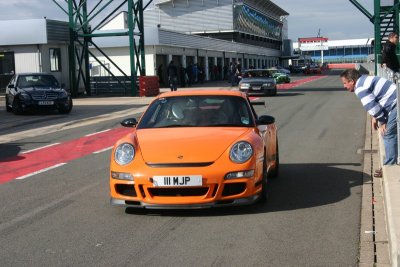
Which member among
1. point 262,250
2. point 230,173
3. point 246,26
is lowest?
point 262,250

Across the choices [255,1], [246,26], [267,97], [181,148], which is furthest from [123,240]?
[255,1]

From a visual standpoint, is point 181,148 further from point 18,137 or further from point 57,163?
point 18,137

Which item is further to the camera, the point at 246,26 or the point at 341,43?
the point at 341,43

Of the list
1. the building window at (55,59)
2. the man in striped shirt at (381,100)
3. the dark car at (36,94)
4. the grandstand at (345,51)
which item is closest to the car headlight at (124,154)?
the man in striped shirt at (381,100)

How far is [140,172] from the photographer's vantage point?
5945 millimetres

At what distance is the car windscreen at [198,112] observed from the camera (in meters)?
7.01

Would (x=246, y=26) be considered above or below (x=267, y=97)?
above

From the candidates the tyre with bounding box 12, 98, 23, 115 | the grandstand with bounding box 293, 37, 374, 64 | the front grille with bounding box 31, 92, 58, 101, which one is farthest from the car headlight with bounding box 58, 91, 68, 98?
the grandstand with bounding box 293, 37, 374, 64

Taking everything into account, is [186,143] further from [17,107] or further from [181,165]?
[17,107]

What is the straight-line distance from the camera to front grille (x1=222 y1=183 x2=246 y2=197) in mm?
5965

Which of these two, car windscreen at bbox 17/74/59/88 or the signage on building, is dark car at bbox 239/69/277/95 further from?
the signage on building

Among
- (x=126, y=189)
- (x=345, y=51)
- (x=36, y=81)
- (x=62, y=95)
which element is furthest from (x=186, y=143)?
(x=345, y=51)

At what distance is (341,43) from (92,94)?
135m

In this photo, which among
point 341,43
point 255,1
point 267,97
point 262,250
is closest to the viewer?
point 262,250
